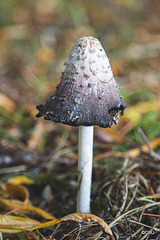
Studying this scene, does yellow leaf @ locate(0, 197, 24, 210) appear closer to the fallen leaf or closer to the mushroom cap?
the fallen leaf

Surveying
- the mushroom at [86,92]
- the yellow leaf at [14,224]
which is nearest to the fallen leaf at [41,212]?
the yellow leaf at [14,224]


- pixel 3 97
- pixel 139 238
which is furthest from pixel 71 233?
pixel 3 97

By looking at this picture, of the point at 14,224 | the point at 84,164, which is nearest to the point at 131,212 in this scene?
the point at 84,164

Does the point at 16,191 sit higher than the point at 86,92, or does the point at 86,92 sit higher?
the point at 86,92

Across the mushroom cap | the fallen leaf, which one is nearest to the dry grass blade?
the fallen leaf

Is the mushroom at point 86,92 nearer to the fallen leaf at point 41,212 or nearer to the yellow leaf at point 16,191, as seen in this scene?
the fallen leaf at point 41,212

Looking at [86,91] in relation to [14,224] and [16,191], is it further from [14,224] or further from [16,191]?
[16,191]

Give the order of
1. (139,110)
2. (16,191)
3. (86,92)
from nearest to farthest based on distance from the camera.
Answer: (86,92) → (16,191) → (139,110)
